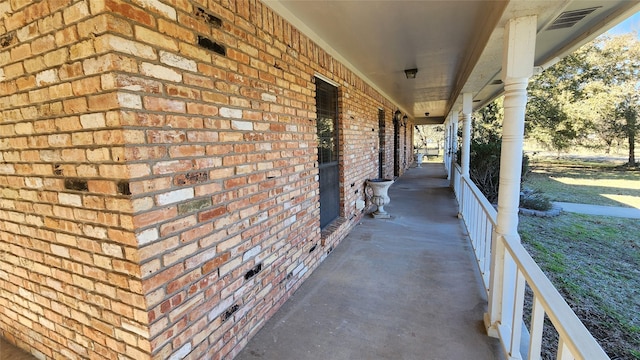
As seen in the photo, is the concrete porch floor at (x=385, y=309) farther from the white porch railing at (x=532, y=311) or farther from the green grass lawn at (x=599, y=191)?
the green grass lawn at (x=599, y=191)

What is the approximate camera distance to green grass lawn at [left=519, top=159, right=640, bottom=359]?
2.48m

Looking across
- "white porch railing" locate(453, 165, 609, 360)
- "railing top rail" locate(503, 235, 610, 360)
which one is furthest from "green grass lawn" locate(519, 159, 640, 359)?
"railing top rail" locate(503, 235, 610, 360)

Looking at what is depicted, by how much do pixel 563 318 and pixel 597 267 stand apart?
363 centimetres

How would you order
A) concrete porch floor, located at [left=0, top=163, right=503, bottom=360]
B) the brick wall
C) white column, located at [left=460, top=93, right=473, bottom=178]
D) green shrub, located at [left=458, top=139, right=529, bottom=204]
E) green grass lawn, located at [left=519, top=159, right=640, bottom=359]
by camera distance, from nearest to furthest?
the brick wall, concrete porch floor, located at [left=0, top=163, right=503, bottom=360], green grass lawn, located at [left=519, top=159, right=640, bottom=359], white column, located at [left=460, top=93, right=473, bottom=178], green shrub, located at [left=458, top=139, right=529, bottom=204]

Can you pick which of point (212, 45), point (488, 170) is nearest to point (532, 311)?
point (212, 45)

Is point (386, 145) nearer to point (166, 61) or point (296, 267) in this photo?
point (296, 267)

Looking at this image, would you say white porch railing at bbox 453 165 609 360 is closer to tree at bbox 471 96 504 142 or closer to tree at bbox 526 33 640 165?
tree at bbox 471 96 504 142

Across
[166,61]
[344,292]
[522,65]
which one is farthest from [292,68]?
[344,292]

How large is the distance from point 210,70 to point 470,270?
10.3 ft

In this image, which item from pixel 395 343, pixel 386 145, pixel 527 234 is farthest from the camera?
pixel 386 145

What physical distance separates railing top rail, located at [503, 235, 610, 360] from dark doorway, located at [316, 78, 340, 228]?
2.31 meters

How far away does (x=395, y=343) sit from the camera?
2.04 m

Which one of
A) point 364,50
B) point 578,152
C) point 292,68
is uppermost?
point 364,50

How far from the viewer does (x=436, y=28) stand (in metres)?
2.75
